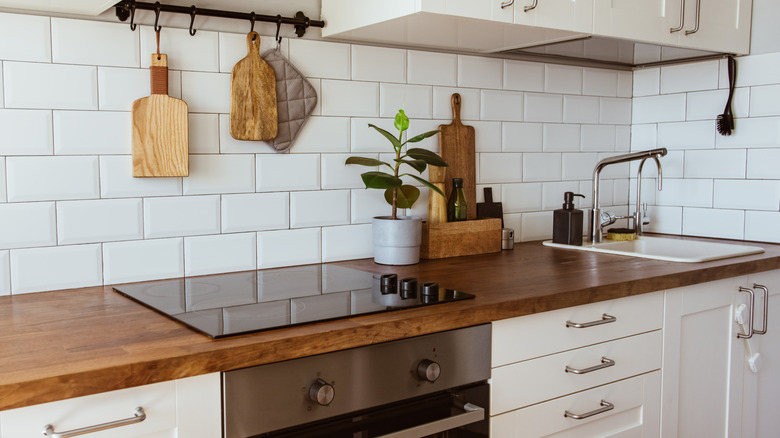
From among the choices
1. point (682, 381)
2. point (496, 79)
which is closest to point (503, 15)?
point (496, 79)

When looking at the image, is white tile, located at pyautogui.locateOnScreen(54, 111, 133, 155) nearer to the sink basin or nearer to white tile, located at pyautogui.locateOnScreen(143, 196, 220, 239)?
white tile, located at pyautogui.locateOnScreen(143, 196, 220, 239)

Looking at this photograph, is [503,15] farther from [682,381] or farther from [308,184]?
[682,381]

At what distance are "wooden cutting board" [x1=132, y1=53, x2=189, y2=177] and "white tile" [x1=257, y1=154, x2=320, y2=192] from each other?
0.24m

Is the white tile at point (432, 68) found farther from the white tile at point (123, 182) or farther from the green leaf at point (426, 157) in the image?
the white tile at point (123, 182)

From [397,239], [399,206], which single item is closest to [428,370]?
[397,239]

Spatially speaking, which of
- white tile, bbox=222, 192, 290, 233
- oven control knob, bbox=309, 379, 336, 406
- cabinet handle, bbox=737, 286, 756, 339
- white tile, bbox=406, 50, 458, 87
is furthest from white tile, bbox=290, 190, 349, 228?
cabinet handle, bbox=737, 286, 756, 339

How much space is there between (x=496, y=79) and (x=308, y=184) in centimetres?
83

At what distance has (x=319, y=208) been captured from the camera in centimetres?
204

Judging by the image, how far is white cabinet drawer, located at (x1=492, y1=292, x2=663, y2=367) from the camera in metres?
1.56

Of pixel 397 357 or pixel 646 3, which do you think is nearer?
pixel 397 357

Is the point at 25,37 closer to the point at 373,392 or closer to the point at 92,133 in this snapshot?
the point at 92,133

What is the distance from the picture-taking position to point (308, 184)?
2.01m

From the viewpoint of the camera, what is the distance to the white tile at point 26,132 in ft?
5.08

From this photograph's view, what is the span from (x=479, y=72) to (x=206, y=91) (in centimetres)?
98
